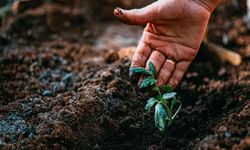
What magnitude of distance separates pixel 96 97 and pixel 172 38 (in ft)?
2.06

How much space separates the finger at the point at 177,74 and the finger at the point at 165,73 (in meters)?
0.03

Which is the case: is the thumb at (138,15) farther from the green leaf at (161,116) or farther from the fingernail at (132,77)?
the green leaf at (161,116)

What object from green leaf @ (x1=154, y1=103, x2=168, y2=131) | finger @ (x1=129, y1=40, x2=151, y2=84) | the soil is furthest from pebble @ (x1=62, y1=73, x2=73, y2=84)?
green leaf @ (x1=154, y1=103, x2=168, y2=131)

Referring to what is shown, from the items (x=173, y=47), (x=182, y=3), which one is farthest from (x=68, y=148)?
(x=182, y=3)

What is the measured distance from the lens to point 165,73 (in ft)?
7.93

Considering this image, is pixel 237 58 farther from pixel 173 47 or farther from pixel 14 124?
pixel 14 124

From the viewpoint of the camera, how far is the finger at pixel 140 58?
2438mm

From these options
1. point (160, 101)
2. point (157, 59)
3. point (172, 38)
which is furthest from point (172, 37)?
point (160, 101)

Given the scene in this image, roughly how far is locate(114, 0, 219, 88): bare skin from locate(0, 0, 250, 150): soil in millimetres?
246

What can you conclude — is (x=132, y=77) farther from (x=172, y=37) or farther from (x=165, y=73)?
(x=172, y=37)

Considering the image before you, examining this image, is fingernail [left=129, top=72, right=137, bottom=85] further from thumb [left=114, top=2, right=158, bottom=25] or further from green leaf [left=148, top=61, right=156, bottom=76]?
thumb [left=114, top=2, right=158, bottom=25]

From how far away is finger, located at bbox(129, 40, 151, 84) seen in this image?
2438mm

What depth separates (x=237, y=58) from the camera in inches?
134

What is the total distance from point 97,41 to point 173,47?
1598mm
